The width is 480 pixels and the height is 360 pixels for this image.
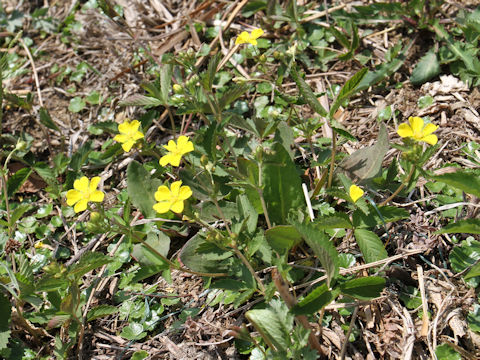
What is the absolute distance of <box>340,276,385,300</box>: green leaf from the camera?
211cm

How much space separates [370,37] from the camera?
11.7ft

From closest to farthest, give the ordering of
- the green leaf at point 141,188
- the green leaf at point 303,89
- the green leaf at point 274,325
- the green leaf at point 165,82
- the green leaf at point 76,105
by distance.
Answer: the green leaf at point 274,325
the green leaf at point 303,89
the green leaf at point 141,188
the green leaf at point 165,82
the green leaf at point 76,105

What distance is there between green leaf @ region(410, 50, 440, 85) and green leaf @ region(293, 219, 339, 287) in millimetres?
1719

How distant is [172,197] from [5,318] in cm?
117

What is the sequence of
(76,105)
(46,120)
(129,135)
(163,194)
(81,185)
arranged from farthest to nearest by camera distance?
1. (76,105)
2. (46,120)
3. (129,135)
4. (81,185)
5. (163,194)

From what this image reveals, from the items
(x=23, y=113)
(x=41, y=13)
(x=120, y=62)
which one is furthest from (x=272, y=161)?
(x=41, y=13)

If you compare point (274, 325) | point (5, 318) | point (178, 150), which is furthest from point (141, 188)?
point (274, 325)

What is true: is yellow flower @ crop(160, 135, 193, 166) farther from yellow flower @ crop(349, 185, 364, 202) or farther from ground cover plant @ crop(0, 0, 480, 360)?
yellow flower @ crop(349, 185, 364, 202)

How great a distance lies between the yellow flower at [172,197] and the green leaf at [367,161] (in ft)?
2.97

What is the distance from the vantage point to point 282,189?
2584 millimetres

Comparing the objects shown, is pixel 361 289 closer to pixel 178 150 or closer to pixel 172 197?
pixel 172 197

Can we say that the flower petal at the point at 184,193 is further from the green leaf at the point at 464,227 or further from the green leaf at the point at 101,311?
→ the green leaf at the point at 464,227

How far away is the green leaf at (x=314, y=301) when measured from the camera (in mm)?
1951

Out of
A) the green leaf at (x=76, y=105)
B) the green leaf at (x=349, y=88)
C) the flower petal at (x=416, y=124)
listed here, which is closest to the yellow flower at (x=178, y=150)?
the green leaf at (x=349, y=88)
